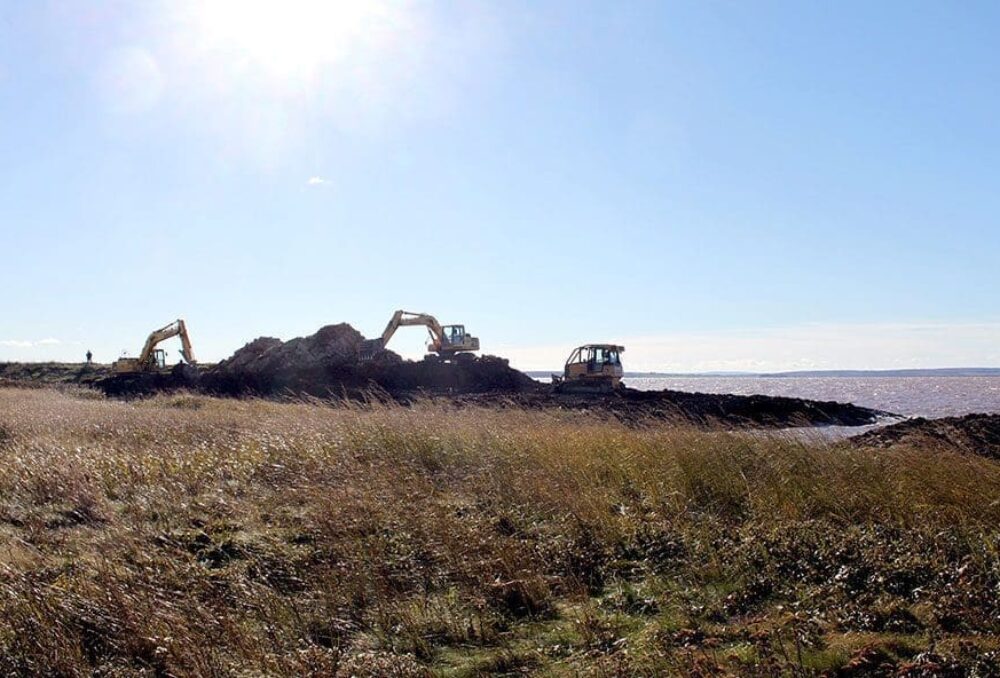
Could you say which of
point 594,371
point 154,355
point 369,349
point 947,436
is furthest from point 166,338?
point 947,436

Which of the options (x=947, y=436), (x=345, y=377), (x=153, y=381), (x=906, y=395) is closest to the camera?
(x=947, y=436)

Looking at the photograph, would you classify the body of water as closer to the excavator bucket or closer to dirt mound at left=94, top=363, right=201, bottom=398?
the excavator bucket

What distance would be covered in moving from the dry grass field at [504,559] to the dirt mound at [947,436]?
3.60ft

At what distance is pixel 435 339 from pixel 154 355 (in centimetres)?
1728

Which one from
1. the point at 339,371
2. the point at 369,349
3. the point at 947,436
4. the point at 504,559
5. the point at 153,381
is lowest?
the point at 504,559

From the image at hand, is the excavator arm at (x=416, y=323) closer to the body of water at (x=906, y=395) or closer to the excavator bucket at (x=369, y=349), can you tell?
the excavator bucket at (x=369, y=349)

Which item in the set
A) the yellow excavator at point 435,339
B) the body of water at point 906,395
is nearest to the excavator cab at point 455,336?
the yellow excavator at point 435,339

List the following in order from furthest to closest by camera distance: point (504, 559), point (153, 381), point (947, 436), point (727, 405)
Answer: point (153, 381) → point (727, 405) → point (947, 436) → point (504, 559)

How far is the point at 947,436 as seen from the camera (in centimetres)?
907

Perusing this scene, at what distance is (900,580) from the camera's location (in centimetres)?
480

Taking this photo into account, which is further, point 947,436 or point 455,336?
point 455,336

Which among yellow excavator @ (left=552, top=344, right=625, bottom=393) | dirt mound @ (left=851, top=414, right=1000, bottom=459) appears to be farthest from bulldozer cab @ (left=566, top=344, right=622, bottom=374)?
dirt mound @ (left=851, top=414, right=1000, bottom=459)

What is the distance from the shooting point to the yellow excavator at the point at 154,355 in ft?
143

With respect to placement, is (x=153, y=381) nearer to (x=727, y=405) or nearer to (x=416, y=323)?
(x=416, y=323)
